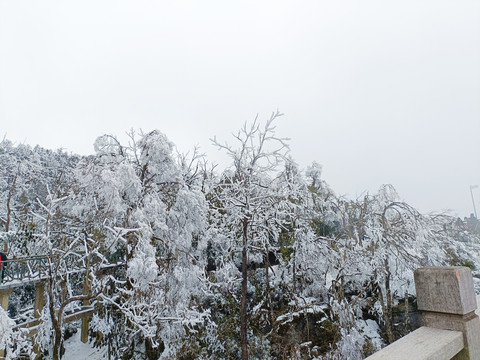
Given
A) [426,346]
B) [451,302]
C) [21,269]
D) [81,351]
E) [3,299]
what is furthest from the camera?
[81,351]

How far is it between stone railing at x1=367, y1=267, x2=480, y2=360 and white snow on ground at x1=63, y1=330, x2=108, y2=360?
9.55m

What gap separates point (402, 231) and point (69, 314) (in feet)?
32.7

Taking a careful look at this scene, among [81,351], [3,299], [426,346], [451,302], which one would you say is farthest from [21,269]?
[451,302]

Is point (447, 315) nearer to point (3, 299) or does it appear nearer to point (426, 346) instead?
point (426, 346)

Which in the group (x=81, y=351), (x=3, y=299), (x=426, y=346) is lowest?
(x=81, y=351)

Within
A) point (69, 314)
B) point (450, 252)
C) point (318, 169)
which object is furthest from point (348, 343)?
point (318, 169)

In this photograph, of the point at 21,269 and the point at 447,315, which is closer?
the point at 447,315

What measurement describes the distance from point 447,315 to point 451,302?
88 mm

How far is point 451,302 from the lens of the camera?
1612mm

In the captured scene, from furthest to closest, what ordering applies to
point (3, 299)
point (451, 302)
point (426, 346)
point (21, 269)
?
1. point (21, 269)
2. point (3, 299)
3. point (451, 302)
4. point (426, 346)

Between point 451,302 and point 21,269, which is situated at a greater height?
point 451,302

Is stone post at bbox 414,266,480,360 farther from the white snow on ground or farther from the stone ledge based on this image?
the white snow on ground

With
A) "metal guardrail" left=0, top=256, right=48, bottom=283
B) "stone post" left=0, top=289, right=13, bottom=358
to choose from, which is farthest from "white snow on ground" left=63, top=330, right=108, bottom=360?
"metal guardrail" left=0, top=256, right=48, bottom=283

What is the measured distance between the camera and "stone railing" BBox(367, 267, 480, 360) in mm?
1495
